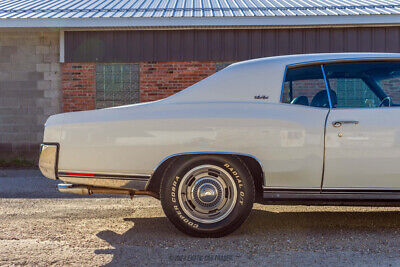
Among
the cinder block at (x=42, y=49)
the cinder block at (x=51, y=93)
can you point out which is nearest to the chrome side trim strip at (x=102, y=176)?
the cinder block at (x=51, y=93)

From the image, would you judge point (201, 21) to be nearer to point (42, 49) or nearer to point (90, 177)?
point (42, 49)

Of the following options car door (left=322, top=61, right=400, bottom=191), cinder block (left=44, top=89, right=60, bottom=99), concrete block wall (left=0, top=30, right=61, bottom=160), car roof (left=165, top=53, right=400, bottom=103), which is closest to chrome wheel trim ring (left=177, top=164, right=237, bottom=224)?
car roof (left=165, top=53, right=400, bottom=103)

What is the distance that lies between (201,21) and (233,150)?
6.75 meters

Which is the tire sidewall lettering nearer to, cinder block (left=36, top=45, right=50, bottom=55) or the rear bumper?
the rear bumper

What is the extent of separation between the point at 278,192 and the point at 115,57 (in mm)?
7655

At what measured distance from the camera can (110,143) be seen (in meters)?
3.95

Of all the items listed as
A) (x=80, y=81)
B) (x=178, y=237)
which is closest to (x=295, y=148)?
(x=178, y=237)

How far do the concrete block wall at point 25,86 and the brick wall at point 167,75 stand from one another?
2156mm

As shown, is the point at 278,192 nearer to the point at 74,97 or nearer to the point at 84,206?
the point at 84,206

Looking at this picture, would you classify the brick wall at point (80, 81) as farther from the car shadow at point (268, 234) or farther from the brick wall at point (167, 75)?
the car shadow at point (268, 234)

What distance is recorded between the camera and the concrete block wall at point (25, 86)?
1070 centimetres

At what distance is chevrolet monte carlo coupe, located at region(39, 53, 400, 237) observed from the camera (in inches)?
152

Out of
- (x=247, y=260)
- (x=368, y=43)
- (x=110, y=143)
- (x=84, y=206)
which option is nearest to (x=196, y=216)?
(x=247, y=260)

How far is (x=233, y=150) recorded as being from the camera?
3.89 metres
